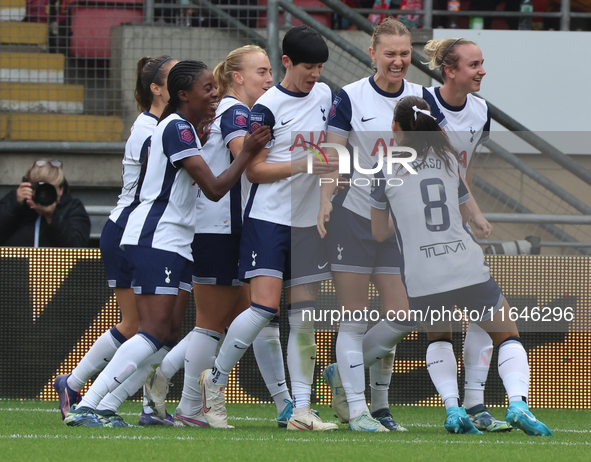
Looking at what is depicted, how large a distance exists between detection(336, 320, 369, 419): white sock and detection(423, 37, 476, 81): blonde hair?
1.33 metres

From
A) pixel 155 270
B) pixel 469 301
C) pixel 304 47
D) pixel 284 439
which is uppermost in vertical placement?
pixel 304 47

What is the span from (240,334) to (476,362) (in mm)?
1129

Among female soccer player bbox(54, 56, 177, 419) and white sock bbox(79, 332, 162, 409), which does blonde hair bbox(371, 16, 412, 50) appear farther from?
→ white sock bbox(79, 332, 162, 409)

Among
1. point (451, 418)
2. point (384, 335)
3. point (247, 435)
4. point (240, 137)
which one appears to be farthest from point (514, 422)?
point (240, 137)

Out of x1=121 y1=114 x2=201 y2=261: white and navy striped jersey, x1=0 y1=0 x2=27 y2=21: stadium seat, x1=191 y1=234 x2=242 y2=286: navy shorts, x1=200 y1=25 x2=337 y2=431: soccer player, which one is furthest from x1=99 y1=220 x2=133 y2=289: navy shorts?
x1=0 y1=0 x2=27 y2=21: stadium seat

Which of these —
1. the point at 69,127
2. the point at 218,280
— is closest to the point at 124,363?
the point at 218,280

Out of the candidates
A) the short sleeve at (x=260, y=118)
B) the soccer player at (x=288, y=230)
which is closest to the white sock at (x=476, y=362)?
the soccer player at (x=288, y=230)

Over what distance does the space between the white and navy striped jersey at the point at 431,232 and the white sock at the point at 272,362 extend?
905 millimetres

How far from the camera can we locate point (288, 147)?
4219 millimetres

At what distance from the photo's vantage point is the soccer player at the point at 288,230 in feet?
13.5

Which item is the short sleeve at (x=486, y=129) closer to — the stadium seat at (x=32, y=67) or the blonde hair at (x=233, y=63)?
the blonde hair at (x=233, y=63)

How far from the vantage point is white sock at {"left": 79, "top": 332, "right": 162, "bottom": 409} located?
3.95m

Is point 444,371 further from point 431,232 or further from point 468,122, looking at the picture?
point 468,122

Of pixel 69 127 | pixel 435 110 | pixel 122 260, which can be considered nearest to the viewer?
pixel 435 110
